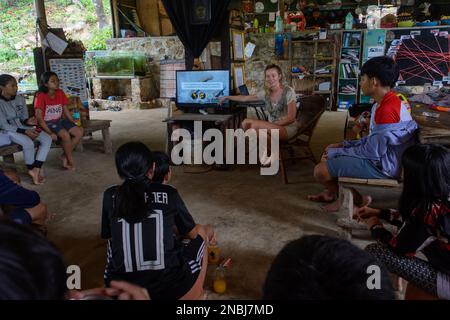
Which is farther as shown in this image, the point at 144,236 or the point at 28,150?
the point at 28,150

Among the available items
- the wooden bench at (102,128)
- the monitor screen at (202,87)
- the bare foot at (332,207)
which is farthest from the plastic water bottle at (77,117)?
the bare foot at (332,207)

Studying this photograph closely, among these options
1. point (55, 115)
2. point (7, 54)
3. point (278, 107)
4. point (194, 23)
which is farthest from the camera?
point (7, 54)

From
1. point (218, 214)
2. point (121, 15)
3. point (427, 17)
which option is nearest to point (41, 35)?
point (218, 214)

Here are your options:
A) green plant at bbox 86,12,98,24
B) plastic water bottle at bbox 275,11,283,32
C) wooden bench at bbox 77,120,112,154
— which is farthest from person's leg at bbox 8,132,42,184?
green plant at bbox 86,12,98,24

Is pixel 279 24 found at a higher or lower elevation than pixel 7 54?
higher

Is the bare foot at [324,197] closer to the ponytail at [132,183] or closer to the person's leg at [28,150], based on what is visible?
the ponytail at [132,183]

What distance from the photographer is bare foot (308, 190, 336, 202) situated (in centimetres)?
313

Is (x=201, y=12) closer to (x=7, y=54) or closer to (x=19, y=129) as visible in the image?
(x=19, y=129)

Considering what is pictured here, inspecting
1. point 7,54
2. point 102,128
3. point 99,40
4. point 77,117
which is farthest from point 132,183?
point 7,54

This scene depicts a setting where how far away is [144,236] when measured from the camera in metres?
1.47

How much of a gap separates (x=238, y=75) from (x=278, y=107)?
1.15 m

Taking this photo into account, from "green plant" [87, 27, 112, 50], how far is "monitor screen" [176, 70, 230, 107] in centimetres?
676

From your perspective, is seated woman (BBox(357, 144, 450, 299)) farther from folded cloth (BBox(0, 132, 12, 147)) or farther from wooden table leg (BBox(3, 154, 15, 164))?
wooden table leg (BBox(3, 154, 15, 164))
